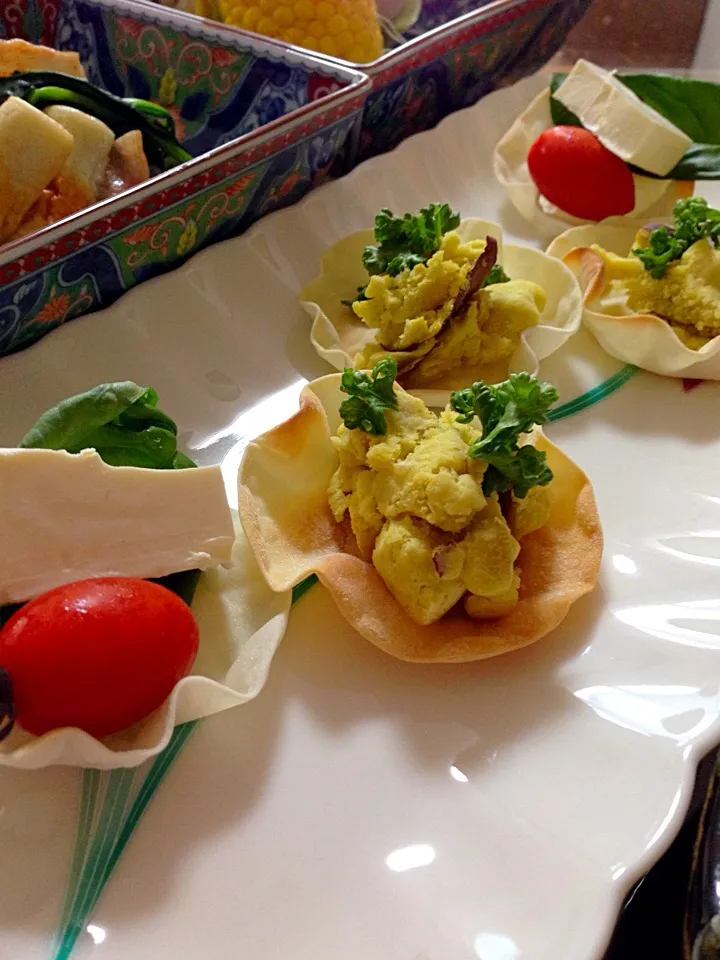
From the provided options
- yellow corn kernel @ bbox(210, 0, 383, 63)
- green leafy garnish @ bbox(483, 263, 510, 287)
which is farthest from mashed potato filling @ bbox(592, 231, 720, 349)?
yellow corn kernel @ bbox(210, 0, 383, 63)

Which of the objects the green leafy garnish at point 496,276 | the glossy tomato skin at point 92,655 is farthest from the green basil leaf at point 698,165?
the glossy tomato skin at point 92,655

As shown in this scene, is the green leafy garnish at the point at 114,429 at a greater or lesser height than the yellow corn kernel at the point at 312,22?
lesser

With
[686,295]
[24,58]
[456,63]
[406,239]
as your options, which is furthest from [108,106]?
[686,295]

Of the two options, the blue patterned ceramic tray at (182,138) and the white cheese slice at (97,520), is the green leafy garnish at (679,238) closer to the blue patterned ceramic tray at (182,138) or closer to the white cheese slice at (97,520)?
the blue patterned ceramic tray at (182,138)

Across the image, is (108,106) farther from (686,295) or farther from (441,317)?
(686,295)

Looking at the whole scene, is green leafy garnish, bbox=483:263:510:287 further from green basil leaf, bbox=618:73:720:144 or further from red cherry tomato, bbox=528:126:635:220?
green basil leaf, bbox=618:73:720:144

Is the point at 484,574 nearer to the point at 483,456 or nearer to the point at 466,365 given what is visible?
the point at 483,456
